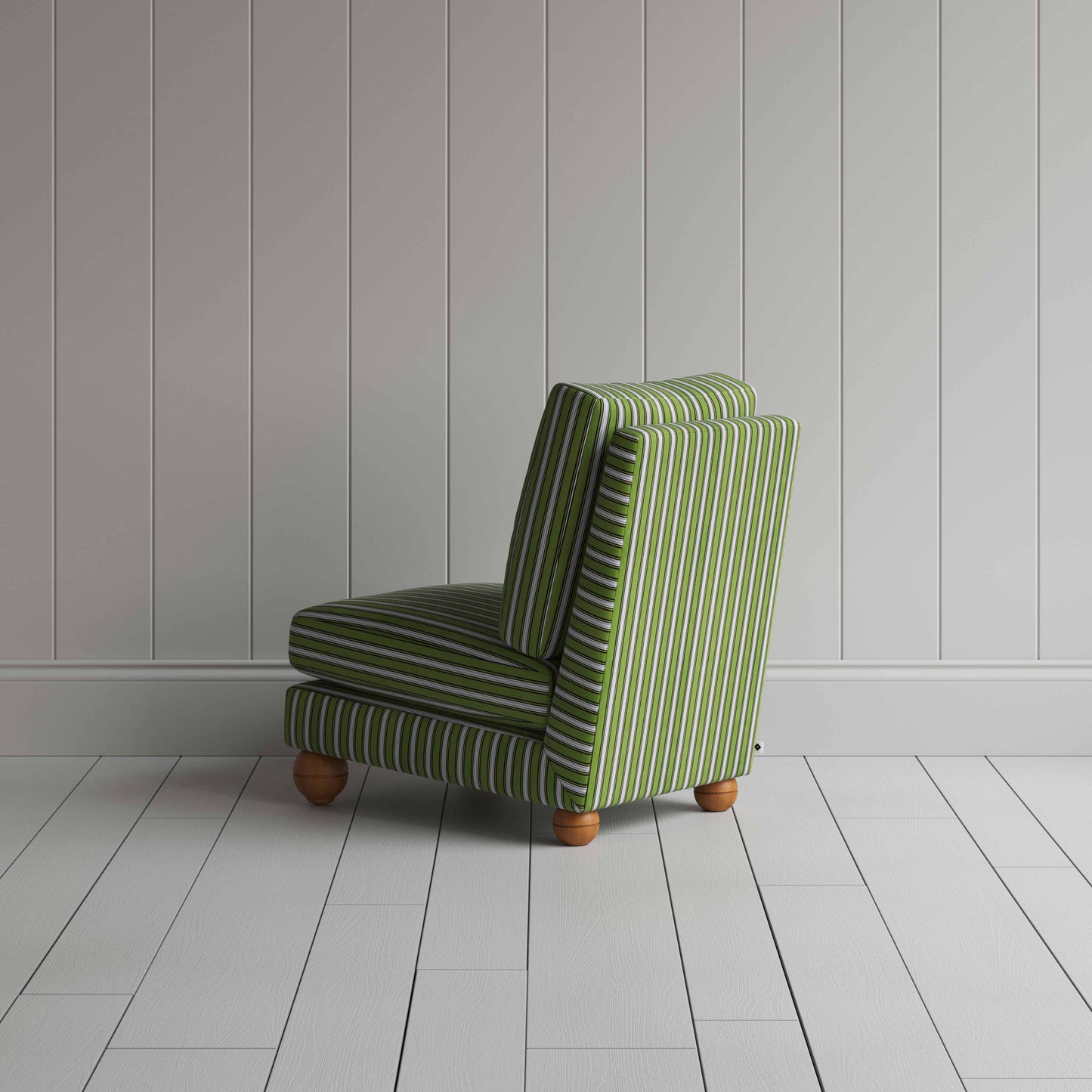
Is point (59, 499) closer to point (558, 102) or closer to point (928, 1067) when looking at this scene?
point (558, 102)

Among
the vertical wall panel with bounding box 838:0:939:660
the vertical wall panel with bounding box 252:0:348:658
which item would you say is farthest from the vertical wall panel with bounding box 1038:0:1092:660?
the vertical wall panel with bounding box 252:0:348:658

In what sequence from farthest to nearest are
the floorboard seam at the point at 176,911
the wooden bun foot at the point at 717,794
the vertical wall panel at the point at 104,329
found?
the vertical wall panel at the point at 104,329, the wooden bun foot at the point at 717,794, the floorboard seam at the point at 176,911

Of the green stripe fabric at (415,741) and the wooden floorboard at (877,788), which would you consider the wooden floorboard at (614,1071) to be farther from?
the wooden floorboard at (877,788)

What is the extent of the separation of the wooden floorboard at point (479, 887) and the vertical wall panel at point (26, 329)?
1212 mm

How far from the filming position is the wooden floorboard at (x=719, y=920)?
210 cm

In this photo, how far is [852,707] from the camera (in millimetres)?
3561

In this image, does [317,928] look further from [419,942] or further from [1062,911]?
[1062,911]

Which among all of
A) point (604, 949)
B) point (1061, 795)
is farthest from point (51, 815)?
point (1061, 795)

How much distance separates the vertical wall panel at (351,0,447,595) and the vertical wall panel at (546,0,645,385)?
0.91 ft

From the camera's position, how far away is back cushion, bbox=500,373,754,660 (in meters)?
2.66

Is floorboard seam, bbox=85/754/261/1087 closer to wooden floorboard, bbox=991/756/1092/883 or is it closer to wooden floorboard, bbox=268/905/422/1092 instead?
wooden floorboard, bbox=268/905/422/1092

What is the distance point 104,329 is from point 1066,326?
7.80ft

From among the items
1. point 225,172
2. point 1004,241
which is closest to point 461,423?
point 225,172

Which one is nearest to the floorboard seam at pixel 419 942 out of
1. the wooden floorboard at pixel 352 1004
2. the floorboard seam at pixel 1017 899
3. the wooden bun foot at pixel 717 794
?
the wooden floorboard at pixel 352 1004
